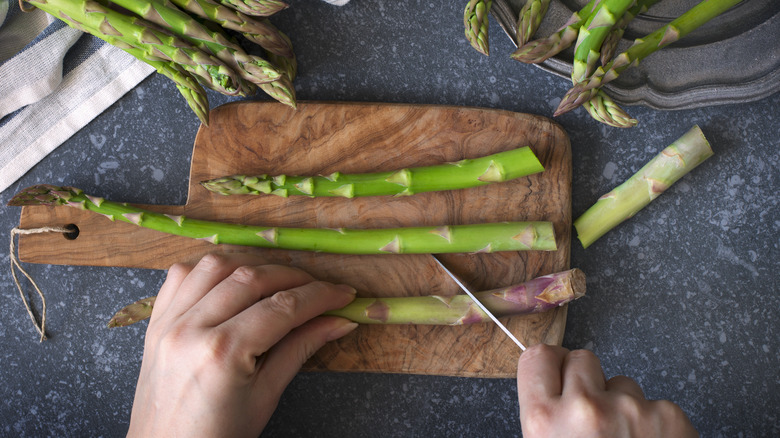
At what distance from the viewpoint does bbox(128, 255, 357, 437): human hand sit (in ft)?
4.78

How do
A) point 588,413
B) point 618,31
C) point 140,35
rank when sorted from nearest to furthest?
point 588,413, point 140,35, point 618,31

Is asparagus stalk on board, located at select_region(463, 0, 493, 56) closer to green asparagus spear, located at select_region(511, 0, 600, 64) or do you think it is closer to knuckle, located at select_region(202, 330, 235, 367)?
green asparagus spear, located at select_region(511, 0, 600, 64)

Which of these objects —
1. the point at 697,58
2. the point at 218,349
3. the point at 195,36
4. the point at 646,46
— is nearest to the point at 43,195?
the point at 195,36

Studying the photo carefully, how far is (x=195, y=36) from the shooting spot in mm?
1611

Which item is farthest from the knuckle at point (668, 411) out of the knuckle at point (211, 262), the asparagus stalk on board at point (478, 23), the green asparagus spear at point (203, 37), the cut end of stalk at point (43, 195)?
the cut end of stalk at point (43, 195)

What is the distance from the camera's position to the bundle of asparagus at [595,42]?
1.61 meters

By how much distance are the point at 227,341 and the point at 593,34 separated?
1395 millimetres

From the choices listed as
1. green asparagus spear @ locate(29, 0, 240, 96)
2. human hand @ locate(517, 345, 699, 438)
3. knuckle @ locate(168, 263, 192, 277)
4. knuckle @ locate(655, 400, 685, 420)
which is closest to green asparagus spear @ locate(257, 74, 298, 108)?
green asparagus spear @ locate(29, 0, 240, 96)

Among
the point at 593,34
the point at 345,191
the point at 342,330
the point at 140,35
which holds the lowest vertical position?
the point at 342,330

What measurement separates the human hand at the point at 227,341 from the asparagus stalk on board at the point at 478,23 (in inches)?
35.5

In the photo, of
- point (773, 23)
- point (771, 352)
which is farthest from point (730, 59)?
point (771, 352)

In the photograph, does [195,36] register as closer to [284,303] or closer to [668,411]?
[284,303]

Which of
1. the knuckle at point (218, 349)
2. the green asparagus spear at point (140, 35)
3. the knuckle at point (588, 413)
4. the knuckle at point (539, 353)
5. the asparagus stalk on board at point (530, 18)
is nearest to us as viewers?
the knuckle at point (588, 413)

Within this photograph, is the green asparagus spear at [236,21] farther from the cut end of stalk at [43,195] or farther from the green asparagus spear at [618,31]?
the green asparagus spear at [618,31]
